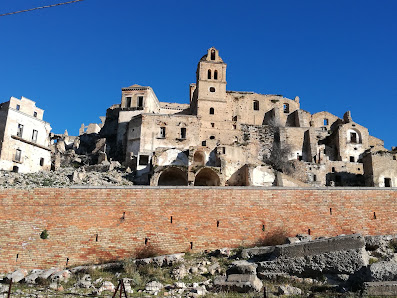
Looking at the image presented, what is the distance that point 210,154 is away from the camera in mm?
35031

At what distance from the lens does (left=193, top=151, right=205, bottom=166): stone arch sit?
115 ft

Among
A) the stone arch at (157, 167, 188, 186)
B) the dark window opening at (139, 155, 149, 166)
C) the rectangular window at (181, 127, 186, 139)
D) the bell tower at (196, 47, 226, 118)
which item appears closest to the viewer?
the stone arch at (157, 167, 188, 186)

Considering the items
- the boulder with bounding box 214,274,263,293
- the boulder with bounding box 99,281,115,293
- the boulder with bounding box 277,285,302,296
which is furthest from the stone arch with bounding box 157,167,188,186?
the boulder with bounding box 277,285,302,296

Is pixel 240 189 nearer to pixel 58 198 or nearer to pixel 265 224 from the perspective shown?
pixel 265 224

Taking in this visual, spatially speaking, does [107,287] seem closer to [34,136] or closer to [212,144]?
[212,144]

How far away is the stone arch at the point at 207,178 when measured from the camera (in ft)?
104

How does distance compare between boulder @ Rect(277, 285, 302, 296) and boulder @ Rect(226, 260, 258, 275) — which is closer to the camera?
boulder @ Rect(277, 285, 302, 296)

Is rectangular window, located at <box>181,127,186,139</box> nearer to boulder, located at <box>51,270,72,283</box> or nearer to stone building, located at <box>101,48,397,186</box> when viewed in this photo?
stone building, located at <box>101,48,397,186</box>

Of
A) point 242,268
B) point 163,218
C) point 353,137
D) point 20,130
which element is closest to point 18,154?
point 20,130

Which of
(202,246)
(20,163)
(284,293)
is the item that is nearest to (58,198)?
(202,246)

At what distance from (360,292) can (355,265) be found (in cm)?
190

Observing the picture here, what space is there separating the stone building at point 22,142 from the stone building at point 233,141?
24.1ft

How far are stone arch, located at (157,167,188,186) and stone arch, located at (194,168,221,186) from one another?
1151 mm

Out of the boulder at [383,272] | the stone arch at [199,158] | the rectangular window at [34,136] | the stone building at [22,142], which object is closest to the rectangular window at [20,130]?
the stone building at [22,142]
